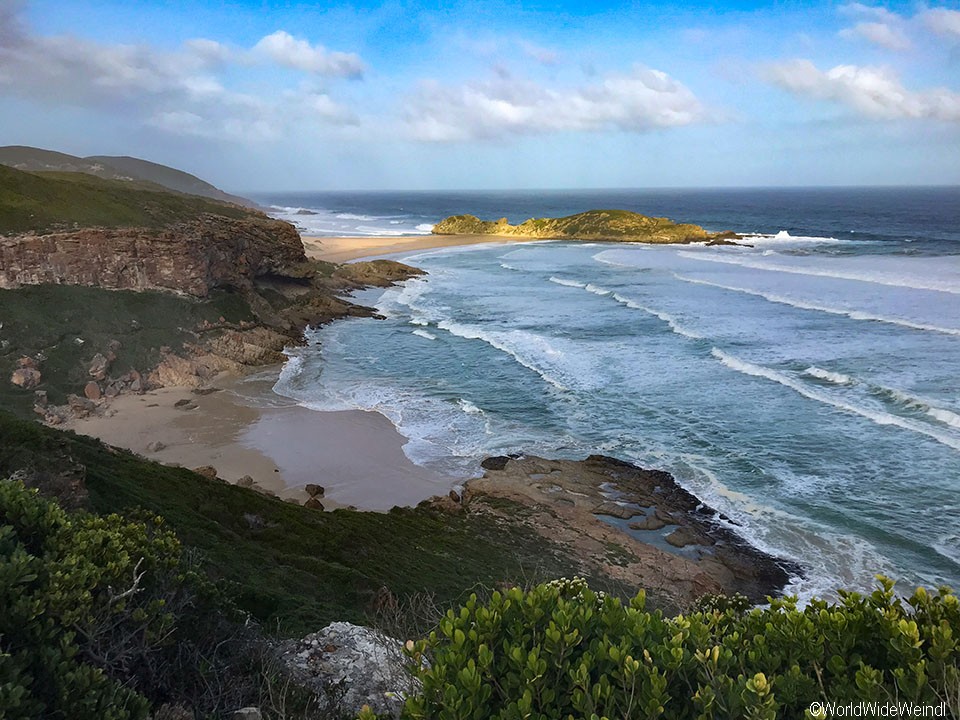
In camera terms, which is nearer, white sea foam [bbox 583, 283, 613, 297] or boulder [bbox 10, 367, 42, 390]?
boulder [bbox 10, 367, 42, 390]

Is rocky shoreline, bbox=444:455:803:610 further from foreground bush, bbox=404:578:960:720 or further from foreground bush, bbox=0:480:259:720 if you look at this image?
foreground bush, bbox=0:480:259:720

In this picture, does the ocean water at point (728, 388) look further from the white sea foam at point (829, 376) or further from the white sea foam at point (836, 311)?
the white sea foam at point (836, 311)

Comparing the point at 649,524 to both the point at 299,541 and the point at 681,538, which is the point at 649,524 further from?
the point at 299,541

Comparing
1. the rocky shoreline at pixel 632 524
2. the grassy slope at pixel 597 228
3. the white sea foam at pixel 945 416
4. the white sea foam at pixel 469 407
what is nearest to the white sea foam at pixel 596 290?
the white sea foam at pixel 469 407

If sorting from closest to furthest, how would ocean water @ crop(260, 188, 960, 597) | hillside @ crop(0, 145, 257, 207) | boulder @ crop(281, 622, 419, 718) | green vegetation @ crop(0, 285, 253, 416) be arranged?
1. boulder @ crop(281, 622, 419, 718)
2. ocean water @ crop(260, 188, 960, 597)
3. green vegetation @ crop(0, 285, 253, 416)
4. hillside @ crop(0, 145, 257, 207)

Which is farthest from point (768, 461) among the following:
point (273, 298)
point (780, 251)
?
point (780, 251)

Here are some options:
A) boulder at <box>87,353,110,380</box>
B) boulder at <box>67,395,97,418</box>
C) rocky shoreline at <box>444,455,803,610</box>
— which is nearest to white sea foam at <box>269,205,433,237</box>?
boulder at <box>87,353,110,380</box>

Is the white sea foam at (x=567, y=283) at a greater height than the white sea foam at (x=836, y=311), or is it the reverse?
the white sea foam at (x=567, y=283)
